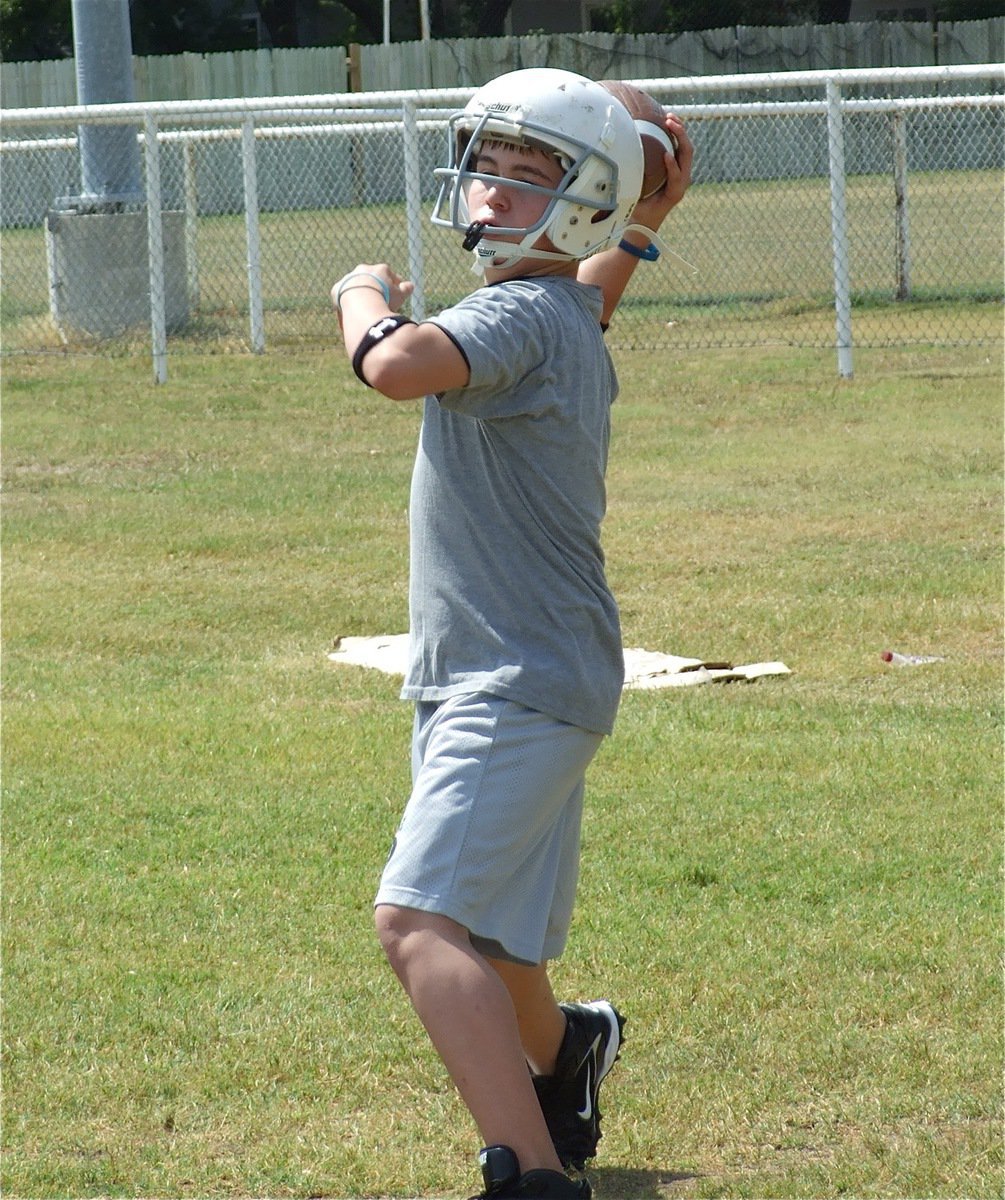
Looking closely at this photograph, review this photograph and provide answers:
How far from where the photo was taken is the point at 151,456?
11.2 metres

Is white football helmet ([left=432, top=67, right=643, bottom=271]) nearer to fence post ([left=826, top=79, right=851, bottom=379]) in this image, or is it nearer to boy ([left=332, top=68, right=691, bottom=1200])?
boy ([left=332, top=68, right=691, bottom=1200])

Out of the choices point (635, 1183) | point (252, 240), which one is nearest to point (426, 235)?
point (252, 240)

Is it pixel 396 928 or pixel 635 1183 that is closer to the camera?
pixel 396 928

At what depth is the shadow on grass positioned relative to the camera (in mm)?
3139

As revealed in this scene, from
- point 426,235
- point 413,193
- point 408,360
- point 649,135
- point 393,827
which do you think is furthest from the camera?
point 426,235

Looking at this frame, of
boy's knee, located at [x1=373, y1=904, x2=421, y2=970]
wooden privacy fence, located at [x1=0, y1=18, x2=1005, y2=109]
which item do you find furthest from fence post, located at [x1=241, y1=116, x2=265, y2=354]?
wooden privacy fence, located at [x1=0, y1=18, x2=1005, y2=109]

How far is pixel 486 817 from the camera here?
281cm

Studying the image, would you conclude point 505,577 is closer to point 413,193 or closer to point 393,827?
point 393,827

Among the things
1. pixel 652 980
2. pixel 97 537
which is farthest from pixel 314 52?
pixel 652 980

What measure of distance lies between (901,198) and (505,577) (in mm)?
14177

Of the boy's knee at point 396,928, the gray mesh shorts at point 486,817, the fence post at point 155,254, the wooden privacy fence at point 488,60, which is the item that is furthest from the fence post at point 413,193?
the wooden privacy fence at point 488,60

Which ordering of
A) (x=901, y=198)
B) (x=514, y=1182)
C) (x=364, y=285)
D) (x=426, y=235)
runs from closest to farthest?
(x=514, y=1182)
(x=364, y=285)
(x=901, y=198)
(x=426, y=235)

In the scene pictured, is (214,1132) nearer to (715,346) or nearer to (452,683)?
(452,683)

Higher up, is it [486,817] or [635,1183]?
[486,817]
